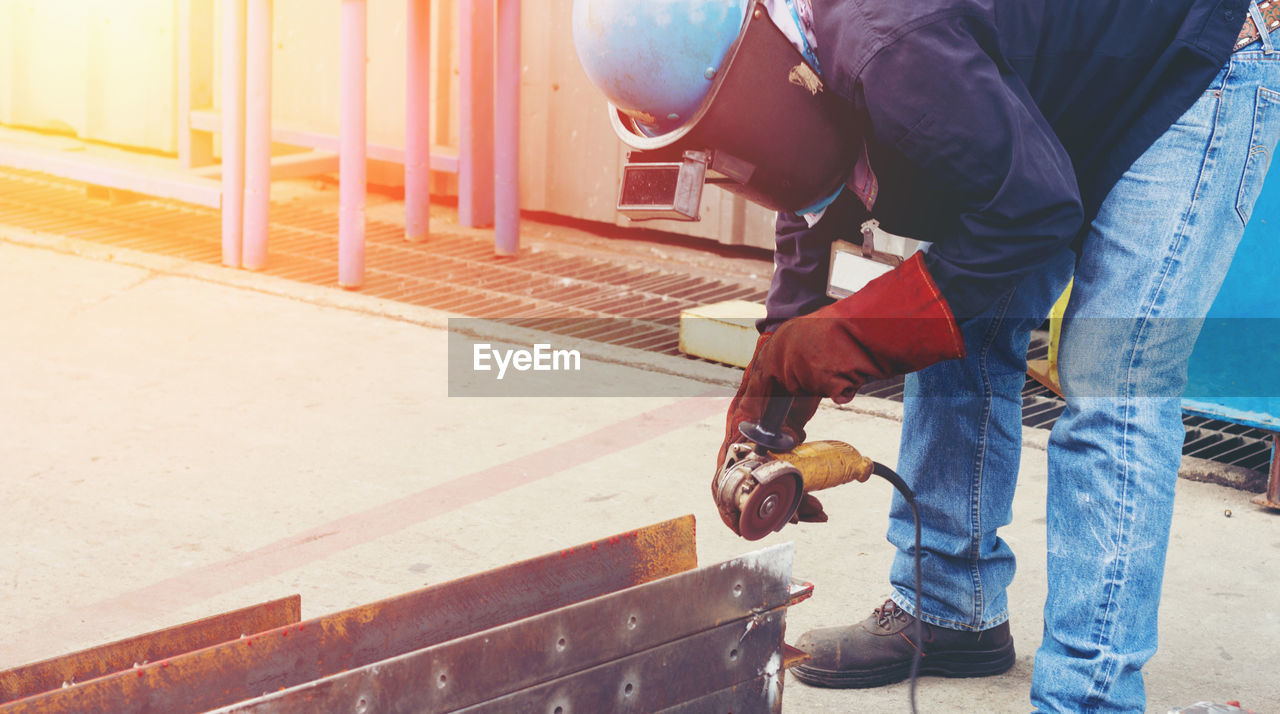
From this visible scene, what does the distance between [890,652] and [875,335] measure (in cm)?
75

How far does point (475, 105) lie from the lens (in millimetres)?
5418

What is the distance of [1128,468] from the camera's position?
1983mm

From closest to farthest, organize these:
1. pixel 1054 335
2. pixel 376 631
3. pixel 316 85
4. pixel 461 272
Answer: pixel 376 631 → pixel 1054 335 → pixel 461 272 → pixel 316 85

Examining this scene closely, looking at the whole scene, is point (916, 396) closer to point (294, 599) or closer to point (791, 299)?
point (791, 299)

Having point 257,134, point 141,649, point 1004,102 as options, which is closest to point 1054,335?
point 1004,102

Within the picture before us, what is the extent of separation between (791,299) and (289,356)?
2.16 meters

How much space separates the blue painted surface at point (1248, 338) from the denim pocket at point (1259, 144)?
1.04 m

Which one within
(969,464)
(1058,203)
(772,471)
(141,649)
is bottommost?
(141,649)

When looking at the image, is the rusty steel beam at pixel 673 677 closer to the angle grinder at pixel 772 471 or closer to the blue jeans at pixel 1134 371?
the angle grinder at pixel 772 471

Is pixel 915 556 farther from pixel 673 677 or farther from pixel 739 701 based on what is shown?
pixel 673 677

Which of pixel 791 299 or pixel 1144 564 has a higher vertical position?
pixel 791 299

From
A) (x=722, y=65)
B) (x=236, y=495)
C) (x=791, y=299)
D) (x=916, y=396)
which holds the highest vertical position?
(x=722, y=65)

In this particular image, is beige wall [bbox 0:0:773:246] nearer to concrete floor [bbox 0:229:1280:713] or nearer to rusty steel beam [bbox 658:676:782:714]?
concrete floor [bbox 0:229:1280:713]

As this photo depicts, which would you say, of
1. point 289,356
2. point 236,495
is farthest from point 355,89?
point 236,495
